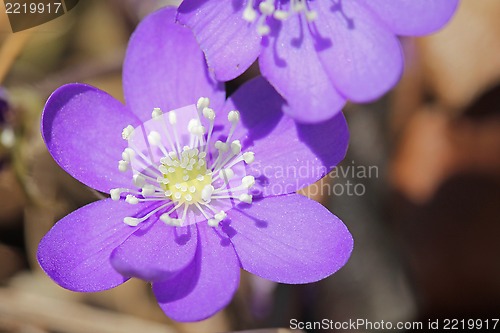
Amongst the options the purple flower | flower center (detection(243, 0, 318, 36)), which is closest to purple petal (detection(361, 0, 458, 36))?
the purple flower

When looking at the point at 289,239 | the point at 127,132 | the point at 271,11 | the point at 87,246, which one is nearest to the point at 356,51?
the point at 271,11

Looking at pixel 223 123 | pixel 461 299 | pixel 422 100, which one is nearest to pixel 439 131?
pixel 422 100

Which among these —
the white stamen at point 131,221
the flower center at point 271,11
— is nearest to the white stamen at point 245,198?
the white stamen at point 131,221

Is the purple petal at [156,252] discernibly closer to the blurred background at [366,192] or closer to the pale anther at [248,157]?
the pale anther at [248,157]

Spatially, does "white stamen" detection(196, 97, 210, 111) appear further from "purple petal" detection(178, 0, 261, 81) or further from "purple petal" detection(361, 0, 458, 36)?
"purple petal" detection(361, 0, 458, 36)

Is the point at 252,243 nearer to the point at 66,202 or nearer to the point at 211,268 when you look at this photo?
the point at 211,268

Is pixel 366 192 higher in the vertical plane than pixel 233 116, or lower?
lower

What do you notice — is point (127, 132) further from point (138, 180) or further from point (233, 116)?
point (233, 116)
